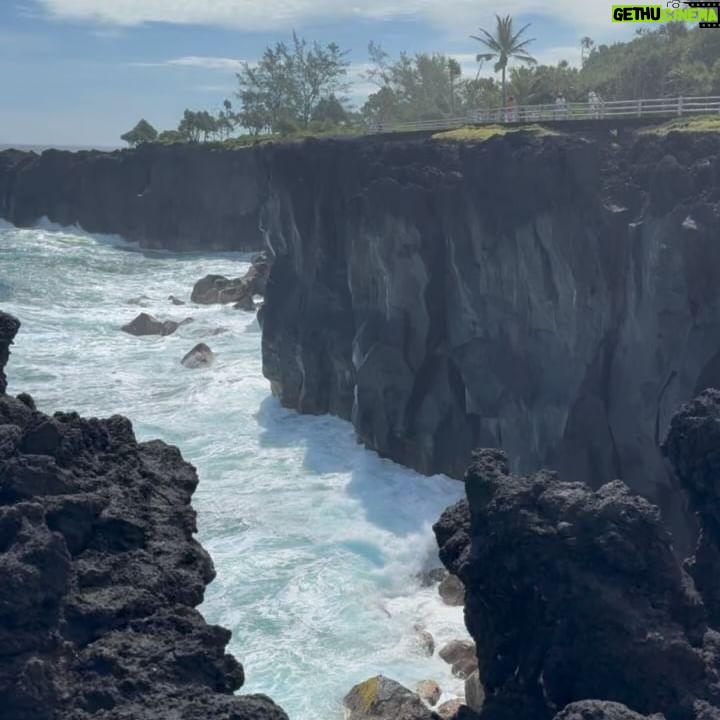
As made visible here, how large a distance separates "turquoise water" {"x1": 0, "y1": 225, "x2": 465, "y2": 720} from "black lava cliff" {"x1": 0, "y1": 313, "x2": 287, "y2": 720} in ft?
26.2

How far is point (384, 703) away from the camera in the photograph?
2008 centimetres

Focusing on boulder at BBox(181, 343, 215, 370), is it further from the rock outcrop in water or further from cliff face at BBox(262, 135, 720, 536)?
the rock outcrop in water

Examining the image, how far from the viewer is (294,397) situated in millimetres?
43406

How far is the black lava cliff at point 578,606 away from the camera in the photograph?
543 inches

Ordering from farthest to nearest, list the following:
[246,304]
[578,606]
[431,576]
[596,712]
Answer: [246,304], [431,576], [578,606], [596,712]

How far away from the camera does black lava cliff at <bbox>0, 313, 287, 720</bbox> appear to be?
12.0 meters

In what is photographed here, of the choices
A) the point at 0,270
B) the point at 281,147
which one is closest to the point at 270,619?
the point at 281,147

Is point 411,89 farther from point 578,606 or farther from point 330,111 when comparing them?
A: point 578,606

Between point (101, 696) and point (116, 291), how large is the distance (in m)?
58.9

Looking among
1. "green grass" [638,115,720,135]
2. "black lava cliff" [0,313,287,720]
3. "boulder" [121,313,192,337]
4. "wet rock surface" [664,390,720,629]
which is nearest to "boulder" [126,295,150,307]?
"boulder" [121,313,192,337]

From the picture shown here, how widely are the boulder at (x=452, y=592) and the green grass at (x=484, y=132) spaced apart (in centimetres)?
1442

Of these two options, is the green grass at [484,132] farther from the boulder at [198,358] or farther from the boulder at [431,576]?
the boulder at [198,358]

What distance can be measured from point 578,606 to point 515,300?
19.2 meters

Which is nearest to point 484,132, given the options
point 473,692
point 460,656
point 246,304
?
point 460,656
